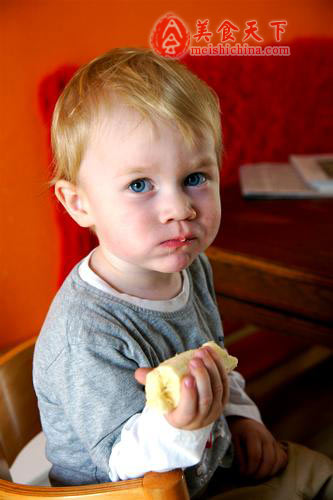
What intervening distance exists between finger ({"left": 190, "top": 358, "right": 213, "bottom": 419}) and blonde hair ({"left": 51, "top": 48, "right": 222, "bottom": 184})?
258mm

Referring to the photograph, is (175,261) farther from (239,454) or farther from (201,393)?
(239,454)

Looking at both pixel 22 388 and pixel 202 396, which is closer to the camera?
pixel 202 396

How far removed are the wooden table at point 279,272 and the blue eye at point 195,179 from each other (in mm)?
391

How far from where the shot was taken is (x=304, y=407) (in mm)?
1585

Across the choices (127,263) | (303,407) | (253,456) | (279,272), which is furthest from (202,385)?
(303,407)

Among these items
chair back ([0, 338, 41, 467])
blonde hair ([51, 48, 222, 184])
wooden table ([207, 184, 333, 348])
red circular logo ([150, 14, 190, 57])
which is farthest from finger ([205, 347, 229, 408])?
red circular logo ([150, 14, 190, 57])

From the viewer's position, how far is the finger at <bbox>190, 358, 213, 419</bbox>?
552 mm

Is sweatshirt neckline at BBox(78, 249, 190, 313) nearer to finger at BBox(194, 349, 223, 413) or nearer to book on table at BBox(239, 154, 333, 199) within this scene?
finger at BBox(194, 349, 223, 413)

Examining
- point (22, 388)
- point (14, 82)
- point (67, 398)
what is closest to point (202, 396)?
point (67, 398)

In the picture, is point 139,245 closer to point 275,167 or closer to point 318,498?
point 318,498

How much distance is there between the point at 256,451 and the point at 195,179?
0.41 meters

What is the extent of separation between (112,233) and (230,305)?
0.51 meters

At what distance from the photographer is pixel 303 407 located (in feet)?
5.20

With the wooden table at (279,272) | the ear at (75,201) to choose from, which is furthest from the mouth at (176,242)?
the wooden table at (279,272)
